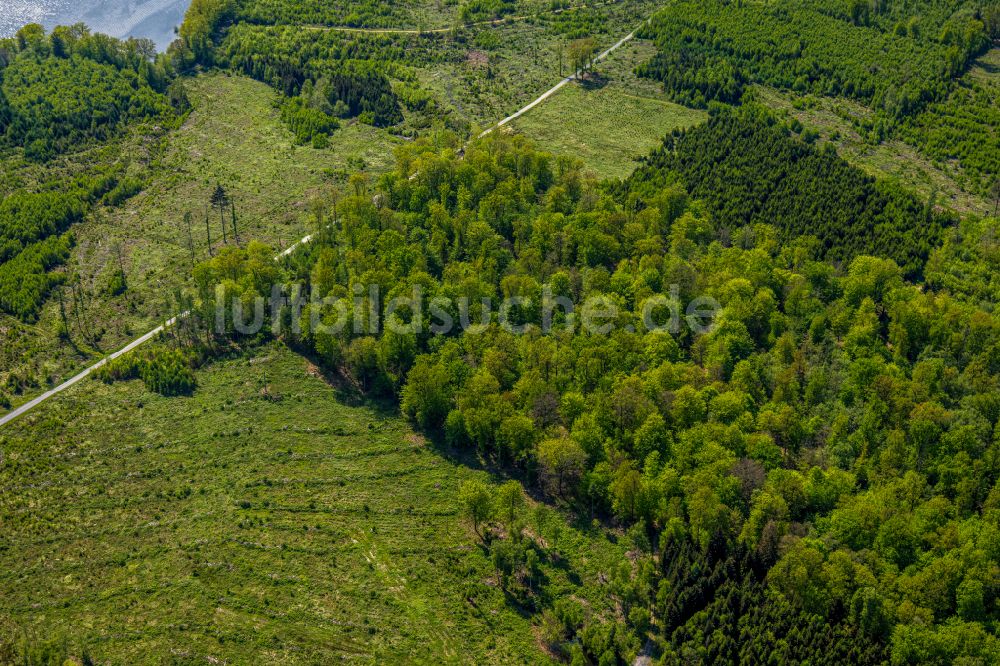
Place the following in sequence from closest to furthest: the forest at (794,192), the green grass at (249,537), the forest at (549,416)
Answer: the green grass at (249,537) < the forest at (549,416) < the forest at (794,192)

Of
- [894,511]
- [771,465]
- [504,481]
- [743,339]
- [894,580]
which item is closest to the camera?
[894,580]

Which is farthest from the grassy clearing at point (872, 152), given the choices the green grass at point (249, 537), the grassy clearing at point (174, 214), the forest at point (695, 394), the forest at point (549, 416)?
the green grass at point (249, 537)

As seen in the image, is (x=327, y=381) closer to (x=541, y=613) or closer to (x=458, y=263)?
(x=458, y=263)

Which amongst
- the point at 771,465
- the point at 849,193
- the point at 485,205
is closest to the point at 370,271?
the point at 485,205

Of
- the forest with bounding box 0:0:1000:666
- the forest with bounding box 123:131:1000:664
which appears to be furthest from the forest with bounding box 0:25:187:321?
the forest with bounding box 123:131:1000:664

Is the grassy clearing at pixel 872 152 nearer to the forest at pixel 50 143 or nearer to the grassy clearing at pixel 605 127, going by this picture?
the grassy clearing at pixel 605 127

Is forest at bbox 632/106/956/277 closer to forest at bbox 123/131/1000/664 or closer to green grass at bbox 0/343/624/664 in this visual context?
forest at bbox 123/131/1000/664
